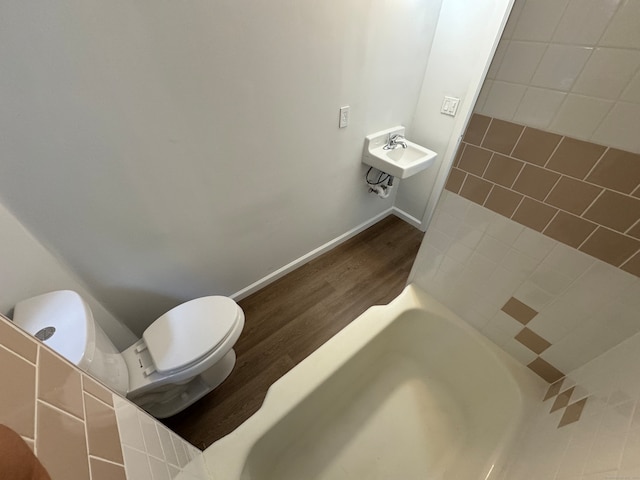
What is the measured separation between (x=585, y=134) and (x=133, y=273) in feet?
5.11

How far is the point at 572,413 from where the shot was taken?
0.73 meters

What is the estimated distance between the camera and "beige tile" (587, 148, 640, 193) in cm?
56

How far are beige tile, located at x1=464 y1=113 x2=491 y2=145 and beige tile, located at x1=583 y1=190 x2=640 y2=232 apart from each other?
12.5 inches

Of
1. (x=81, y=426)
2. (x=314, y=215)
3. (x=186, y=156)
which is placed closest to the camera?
(x=81, y=426)

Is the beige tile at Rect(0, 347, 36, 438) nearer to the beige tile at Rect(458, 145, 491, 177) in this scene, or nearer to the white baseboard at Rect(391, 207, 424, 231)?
the beige tile at Rect(458, 145, 491, 177)

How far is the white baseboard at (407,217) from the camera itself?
2295 mm

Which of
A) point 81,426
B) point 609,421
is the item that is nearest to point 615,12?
point 609,421

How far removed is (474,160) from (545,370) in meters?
0.79

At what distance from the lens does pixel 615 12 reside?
502mm

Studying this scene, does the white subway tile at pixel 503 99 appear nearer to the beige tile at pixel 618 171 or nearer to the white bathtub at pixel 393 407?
the beige tile at pixel 618 171

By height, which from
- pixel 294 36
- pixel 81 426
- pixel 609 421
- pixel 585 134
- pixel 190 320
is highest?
pixel 294 36

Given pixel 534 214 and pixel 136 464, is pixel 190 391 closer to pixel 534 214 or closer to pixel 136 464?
pixel 136 464

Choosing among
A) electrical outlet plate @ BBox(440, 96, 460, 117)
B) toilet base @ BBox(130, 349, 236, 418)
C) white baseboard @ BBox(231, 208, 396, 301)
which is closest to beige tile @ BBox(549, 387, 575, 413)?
toilet base @ BBox(130, 349, 236, 418)

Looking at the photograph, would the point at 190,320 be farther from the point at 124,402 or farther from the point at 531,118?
the point at 531,118
